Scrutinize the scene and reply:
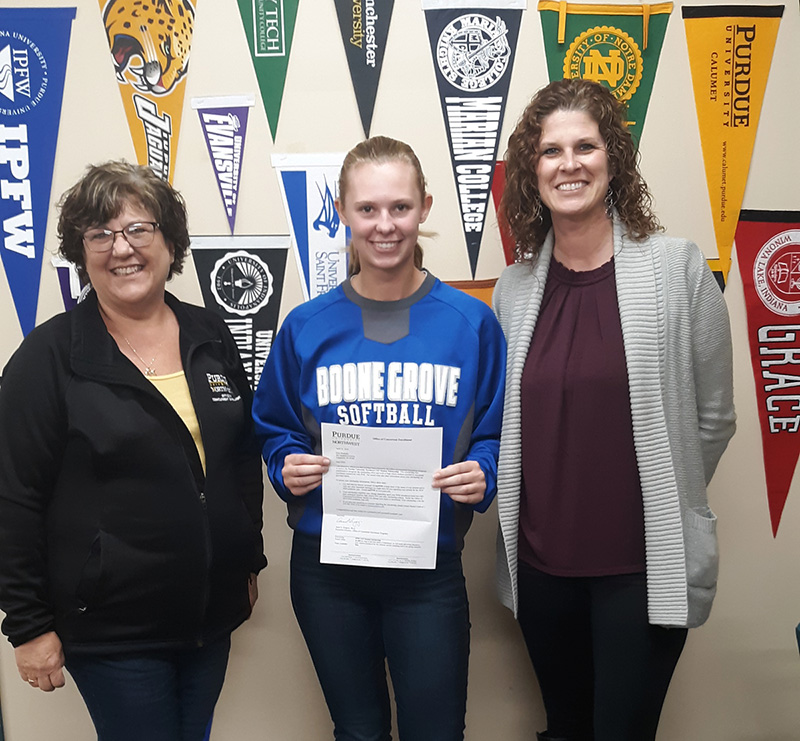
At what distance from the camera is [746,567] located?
188 centimetres

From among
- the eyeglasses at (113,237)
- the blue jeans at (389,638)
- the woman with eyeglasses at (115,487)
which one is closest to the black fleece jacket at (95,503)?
the woman with eyeglasses at (115,487)

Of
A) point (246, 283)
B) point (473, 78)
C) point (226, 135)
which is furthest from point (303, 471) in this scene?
point (473, 78)

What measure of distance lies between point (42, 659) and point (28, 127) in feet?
4.49

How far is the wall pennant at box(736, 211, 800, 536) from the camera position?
70.8 inches

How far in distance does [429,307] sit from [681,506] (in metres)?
0.64

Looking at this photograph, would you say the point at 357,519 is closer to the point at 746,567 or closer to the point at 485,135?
the point at 485,135

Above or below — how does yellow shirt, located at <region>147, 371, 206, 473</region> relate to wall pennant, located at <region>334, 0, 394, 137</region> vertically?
below

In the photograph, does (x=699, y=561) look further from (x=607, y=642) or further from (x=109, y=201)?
(x=109, y=201)

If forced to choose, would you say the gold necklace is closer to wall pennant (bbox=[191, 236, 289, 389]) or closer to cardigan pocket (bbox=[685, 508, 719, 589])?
wall pennant (bbox=[191, 236, 289, 389])

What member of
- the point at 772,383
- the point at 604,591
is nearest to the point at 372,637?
the point at 604,591

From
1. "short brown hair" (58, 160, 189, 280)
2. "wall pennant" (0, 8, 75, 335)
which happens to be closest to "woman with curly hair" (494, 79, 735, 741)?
"short brown hair" (58, 160, 189, 280)

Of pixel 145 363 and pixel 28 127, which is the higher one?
pixel 28 127

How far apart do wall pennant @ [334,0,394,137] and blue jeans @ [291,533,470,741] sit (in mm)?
1185

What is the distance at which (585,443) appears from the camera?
1.28 m
